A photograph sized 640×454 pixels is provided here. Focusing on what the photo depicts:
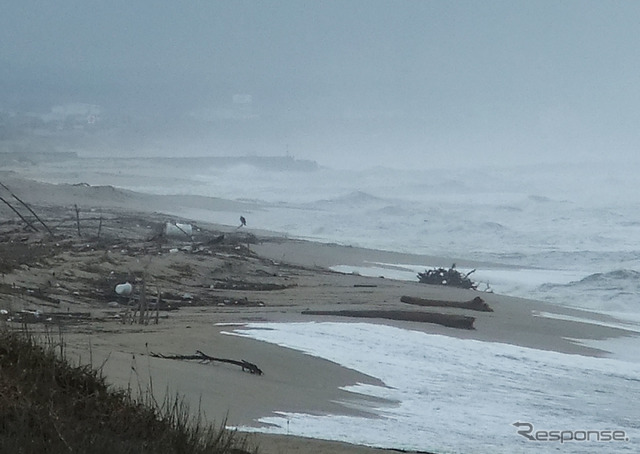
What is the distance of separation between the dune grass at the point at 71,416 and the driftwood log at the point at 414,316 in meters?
6.19

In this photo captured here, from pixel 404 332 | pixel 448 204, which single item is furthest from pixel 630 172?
pixel 404 332

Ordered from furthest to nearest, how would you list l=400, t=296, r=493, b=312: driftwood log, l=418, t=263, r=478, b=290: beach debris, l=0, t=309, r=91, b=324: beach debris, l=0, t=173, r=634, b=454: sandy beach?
l=418, t=263, r=478, b=290: beach debris → l=400, t=296, r=493, b=312: driftwood log → l=0, t=309, r=91, b=324: beach debris → l=0, t=173, r=634, b=454: sandy beach

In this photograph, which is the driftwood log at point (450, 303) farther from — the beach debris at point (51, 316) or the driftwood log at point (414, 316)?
the beach debris at point (51, 316)

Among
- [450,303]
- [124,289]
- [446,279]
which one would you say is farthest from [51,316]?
[446,279]

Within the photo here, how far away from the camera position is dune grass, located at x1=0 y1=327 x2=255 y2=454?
3.68 m

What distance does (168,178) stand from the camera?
4191cm

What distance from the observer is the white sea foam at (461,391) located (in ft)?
20.3

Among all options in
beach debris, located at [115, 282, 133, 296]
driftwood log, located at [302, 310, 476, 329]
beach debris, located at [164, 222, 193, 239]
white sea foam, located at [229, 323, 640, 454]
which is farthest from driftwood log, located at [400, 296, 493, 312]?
beach debris, located at [164, 222, 193, 239]

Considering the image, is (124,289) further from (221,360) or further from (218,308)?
(221,360)

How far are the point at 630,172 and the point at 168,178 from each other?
22433mm

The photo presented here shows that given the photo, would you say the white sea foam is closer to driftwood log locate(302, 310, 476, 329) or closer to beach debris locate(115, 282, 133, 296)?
driftwood log locate(302, 310, 476, 329)

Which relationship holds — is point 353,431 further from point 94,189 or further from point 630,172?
point 630,172

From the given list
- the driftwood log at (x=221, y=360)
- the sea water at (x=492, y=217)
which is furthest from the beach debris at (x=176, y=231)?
the driftwood log at (x=221, y=360)

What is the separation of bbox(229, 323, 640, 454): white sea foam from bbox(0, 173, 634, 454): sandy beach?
0.82 feet
